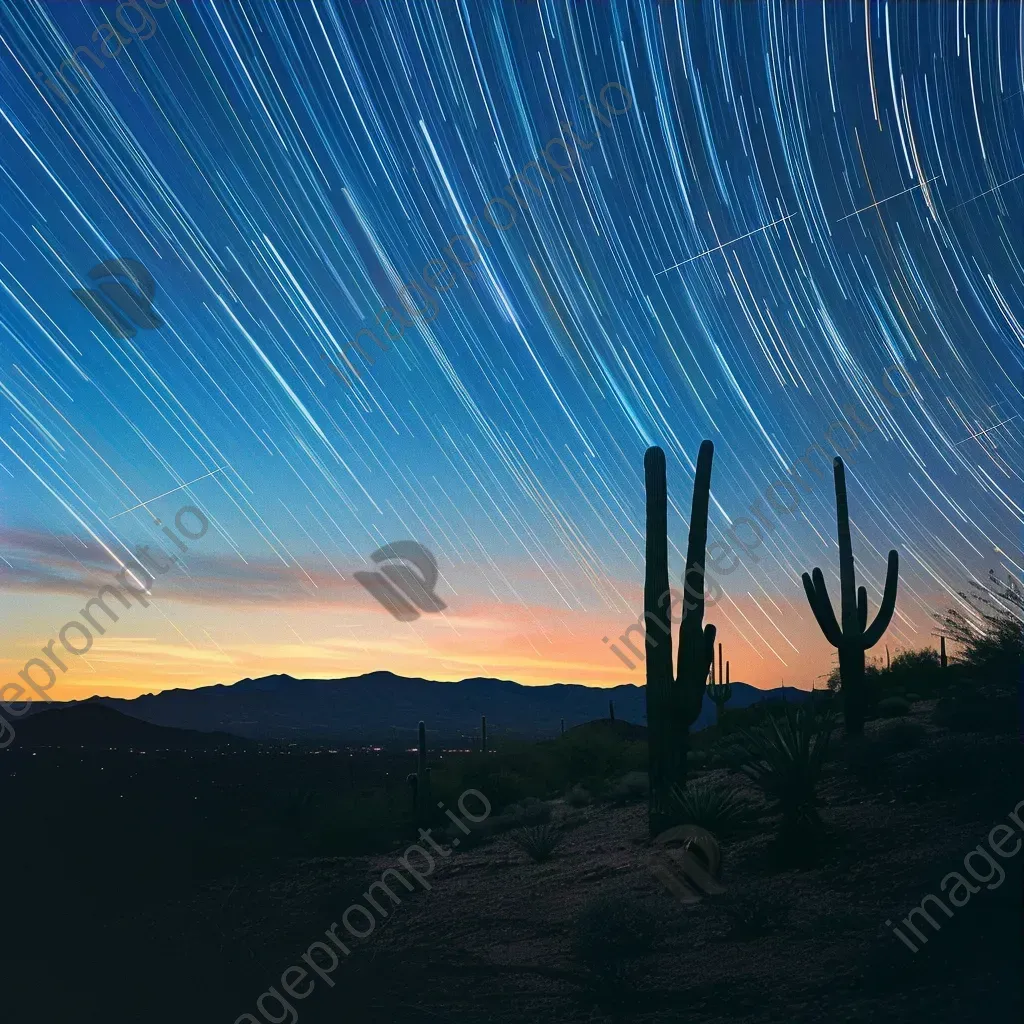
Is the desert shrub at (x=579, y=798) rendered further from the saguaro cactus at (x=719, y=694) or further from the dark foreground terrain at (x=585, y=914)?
the saguaro cactus at (x=719, y=694)

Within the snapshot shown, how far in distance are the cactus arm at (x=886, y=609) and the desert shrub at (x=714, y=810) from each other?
622 cm

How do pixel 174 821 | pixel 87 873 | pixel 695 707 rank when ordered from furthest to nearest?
1. pixel 174 821
2. pixel 87 873
3. pixel 695 707

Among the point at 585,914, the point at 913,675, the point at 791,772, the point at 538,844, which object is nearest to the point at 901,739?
the point at 791,772

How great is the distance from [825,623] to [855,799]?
19.3ft

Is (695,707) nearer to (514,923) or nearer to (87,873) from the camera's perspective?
(514,923)

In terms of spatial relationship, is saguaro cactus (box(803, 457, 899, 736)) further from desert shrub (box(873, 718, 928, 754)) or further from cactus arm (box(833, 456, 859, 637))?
desert shrub (box(873, 718, 928, 754))

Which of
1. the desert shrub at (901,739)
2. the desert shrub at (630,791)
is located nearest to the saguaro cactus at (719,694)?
the desert shrub at (630,791)

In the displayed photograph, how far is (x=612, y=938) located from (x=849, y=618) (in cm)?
1133

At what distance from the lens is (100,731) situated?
11869 centimetres

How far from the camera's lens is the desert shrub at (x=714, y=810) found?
13141 mm

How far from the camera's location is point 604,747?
28609mm

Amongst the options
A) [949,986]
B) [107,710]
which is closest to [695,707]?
[949,986]

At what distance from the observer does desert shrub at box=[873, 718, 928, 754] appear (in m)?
14.7

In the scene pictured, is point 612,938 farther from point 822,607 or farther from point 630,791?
point 822,607
